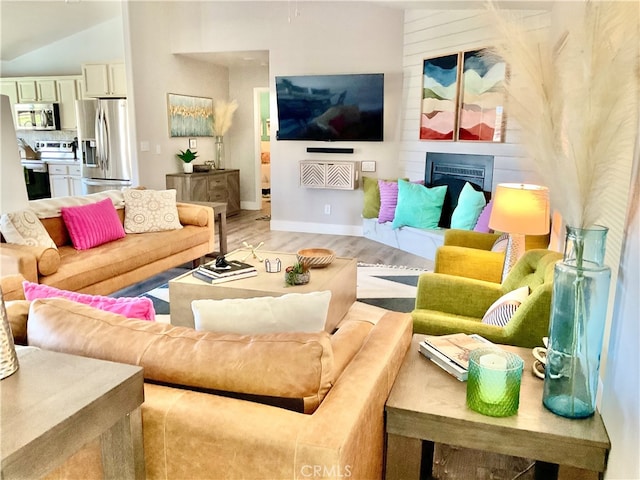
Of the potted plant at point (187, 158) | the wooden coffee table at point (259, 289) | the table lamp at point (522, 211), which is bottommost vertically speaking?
the wooden coffee table at point (259, 289)

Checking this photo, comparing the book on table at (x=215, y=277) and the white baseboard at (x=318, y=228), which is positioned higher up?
the book on table at (x=215, y=277)

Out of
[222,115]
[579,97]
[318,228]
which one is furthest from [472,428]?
[222,115]

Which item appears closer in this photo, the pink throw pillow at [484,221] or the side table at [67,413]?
the side table at [67,413]

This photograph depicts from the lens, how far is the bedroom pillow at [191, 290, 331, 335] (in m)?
1.49

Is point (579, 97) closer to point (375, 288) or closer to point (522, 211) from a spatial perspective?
point (522, 211)

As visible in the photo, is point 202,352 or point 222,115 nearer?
point 202,352

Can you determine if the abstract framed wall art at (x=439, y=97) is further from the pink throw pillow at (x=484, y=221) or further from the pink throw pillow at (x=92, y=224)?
the pink throw pillow at (x=92, y=224)

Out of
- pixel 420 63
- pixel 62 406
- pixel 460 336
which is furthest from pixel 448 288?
pixel 420 63

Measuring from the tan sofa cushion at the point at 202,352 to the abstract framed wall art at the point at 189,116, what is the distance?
603cm

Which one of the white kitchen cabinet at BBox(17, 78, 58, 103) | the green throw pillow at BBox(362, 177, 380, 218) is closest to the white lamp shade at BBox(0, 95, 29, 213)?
the green throw pillow at BBox(362, 177, 380, 218)

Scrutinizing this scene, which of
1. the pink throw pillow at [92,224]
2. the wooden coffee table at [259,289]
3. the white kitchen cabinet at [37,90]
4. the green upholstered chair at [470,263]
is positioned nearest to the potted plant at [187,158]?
the white kitchen cabinet at [37,90]

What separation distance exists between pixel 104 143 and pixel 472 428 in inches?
260

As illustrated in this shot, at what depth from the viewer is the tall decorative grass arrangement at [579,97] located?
Result: 105 centimetres

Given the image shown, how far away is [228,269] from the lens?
10.6 ft
